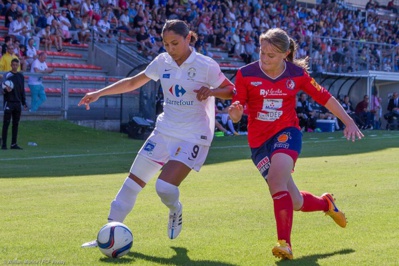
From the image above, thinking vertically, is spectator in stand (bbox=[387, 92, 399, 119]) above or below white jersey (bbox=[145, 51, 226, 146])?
below

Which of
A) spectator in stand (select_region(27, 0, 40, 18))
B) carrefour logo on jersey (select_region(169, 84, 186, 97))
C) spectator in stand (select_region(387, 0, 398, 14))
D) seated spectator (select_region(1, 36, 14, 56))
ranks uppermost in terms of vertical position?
spectator in stand (select_region(387, 0, 398, 14))

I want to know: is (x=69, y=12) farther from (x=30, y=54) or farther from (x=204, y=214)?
(x=204, y=214)

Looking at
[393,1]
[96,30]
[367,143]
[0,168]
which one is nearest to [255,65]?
[0,168]

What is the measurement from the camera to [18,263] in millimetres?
6473

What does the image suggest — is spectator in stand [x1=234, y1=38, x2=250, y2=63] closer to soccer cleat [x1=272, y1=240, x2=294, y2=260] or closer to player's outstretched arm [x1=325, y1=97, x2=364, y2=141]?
player's outstretched arm [x1=325, y1=97, x2=364, y2=141]

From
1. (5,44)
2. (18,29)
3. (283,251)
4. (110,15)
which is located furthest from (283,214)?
(110,15)

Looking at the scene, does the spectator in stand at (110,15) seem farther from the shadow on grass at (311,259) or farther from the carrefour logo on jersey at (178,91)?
the shadow on grass at (311,259)

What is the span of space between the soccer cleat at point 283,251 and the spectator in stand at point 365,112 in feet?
105

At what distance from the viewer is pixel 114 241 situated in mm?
6820

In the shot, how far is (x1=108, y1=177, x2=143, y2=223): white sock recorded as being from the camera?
296 inches

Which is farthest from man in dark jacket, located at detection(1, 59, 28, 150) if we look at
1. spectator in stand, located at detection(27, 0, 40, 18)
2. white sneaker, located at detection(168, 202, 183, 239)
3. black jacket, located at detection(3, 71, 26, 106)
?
white sneaker, located at detection(168, 202, 183, 239)

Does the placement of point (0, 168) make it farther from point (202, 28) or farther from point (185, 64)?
point (202, 28)

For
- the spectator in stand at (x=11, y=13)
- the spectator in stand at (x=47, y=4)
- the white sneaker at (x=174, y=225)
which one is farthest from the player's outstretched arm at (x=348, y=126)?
the spectator in stand at (x=47, y=4)

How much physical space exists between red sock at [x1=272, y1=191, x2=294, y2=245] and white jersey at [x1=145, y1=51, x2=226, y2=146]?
1072 mm
